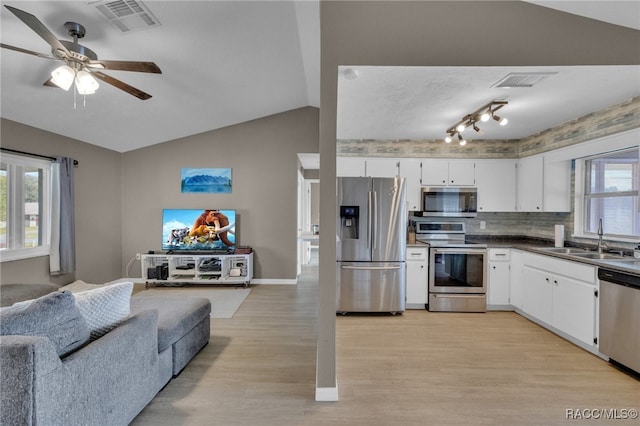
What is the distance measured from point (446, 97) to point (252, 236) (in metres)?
3.71

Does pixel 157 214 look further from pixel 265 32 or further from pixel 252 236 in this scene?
pixel 265 32

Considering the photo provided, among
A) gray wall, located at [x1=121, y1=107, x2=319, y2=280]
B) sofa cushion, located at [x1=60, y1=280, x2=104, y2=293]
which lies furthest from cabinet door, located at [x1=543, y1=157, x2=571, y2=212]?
sofa cushion, located at [x1=60, y1=280, x2=104, y2=293]

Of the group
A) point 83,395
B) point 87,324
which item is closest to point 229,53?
point 87,324

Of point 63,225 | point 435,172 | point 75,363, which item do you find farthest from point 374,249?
point 63,225

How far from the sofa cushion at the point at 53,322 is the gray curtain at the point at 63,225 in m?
3.05

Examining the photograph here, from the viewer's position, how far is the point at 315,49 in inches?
124

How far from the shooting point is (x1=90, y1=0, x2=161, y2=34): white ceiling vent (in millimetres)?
2133

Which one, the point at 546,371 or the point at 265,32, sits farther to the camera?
the point at 265,32

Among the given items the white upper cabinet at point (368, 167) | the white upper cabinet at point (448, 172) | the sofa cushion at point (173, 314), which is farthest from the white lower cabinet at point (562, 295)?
the sofa cushion at point (173, 314)

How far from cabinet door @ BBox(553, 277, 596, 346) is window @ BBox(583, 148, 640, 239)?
0.83 m

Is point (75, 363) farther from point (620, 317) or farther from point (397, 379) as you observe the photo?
point (620, 317)

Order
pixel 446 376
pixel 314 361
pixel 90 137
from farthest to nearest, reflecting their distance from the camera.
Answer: pixel 90 137 < pixel 314 361 < pixel 446 376

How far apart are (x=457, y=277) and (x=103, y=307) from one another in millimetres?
3668

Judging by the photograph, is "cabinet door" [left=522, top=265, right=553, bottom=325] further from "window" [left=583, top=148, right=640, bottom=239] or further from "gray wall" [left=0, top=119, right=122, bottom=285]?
"gray wall" [left=0, top=119, right=122, bottom=285]
